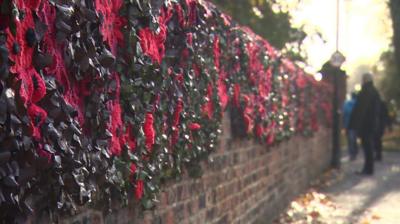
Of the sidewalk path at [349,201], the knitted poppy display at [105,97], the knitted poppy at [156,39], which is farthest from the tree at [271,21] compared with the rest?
the knitted poppy at [156,39]

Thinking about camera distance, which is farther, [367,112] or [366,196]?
[367,112]

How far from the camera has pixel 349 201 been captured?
10.4 meters

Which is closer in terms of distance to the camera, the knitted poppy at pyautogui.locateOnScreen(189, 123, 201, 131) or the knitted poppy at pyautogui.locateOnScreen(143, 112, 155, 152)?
the knitted poppy at pyautogui.locateOnScreen(143, 112, 155, 152)

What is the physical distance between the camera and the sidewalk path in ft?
28.6

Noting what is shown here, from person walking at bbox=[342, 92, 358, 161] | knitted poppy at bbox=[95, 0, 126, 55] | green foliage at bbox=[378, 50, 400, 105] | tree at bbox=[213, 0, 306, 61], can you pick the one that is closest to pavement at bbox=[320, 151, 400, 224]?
person walking at bbox=[342, 92, 358, 161]

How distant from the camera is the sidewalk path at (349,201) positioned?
8.72m

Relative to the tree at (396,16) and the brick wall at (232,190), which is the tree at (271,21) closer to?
the brick wall at (232,190)

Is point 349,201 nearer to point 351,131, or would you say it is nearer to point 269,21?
point 269,21

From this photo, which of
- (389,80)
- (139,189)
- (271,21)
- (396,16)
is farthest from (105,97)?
(389,80)

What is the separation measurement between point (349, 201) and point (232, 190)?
449 cm

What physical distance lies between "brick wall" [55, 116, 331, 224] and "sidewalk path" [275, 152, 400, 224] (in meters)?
0.26

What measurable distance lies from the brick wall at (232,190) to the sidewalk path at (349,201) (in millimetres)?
265

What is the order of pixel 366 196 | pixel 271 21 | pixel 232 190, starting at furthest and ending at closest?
pixel 271 21 → pixel 366 196 → pixel 232 190

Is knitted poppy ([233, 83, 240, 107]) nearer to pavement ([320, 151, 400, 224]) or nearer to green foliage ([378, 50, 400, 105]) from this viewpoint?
pavement ([320, 151, 400, 224])
